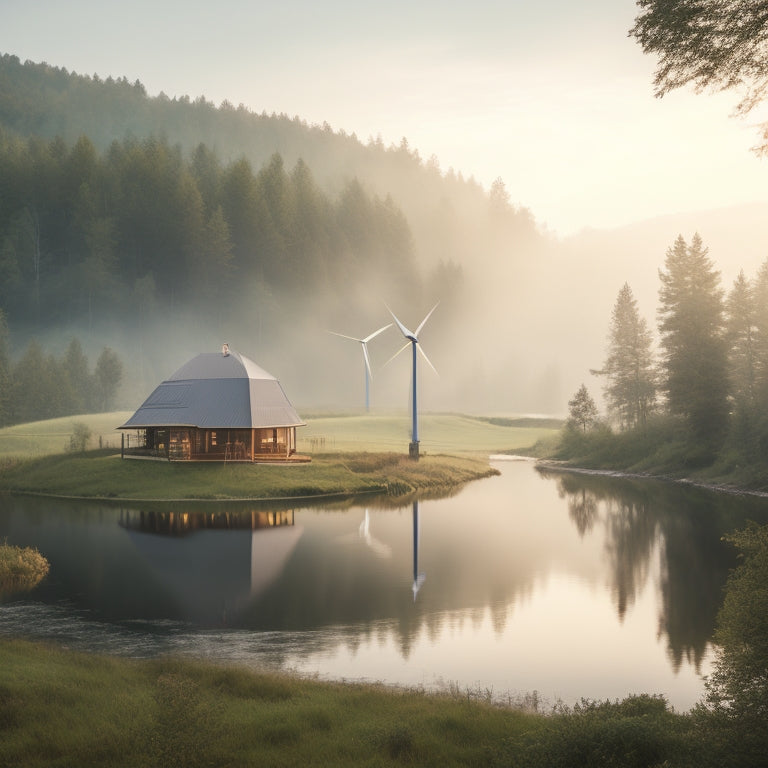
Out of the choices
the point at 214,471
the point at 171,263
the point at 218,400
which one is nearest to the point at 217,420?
the point at 218,400

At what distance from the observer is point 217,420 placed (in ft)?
185

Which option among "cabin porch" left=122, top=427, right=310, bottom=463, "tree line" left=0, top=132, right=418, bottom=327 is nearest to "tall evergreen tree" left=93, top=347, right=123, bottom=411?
"tree line" left=0, top=132, right=418, bottom=327

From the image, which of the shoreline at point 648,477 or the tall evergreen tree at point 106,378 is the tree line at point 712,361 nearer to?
the shoreline at point 648,477

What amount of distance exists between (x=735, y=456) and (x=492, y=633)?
1734 inches

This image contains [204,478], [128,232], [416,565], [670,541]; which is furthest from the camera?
[128,232]

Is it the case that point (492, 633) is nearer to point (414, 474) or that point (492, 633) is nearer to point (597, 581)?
point (597, 581)

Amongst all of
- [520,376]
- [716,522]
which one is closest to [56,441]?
[716,522]

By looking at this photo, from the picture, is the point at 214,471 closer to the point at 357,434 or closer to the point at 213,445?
the point at 213,445

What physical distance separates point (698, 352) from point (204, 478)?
3844 cm

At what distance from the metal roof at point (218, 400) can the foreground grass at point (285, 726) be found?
3947cm

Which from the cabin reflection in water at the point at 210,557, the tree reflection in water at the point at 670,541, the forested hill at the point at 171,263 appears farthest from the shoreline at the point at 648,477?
the forested hill at the point at 171,263

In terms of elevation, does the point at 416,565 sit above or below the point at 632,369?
below

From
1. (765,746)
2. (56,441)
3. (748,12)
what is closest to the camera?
(765,746)

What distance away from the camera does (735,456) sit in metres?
60.3
